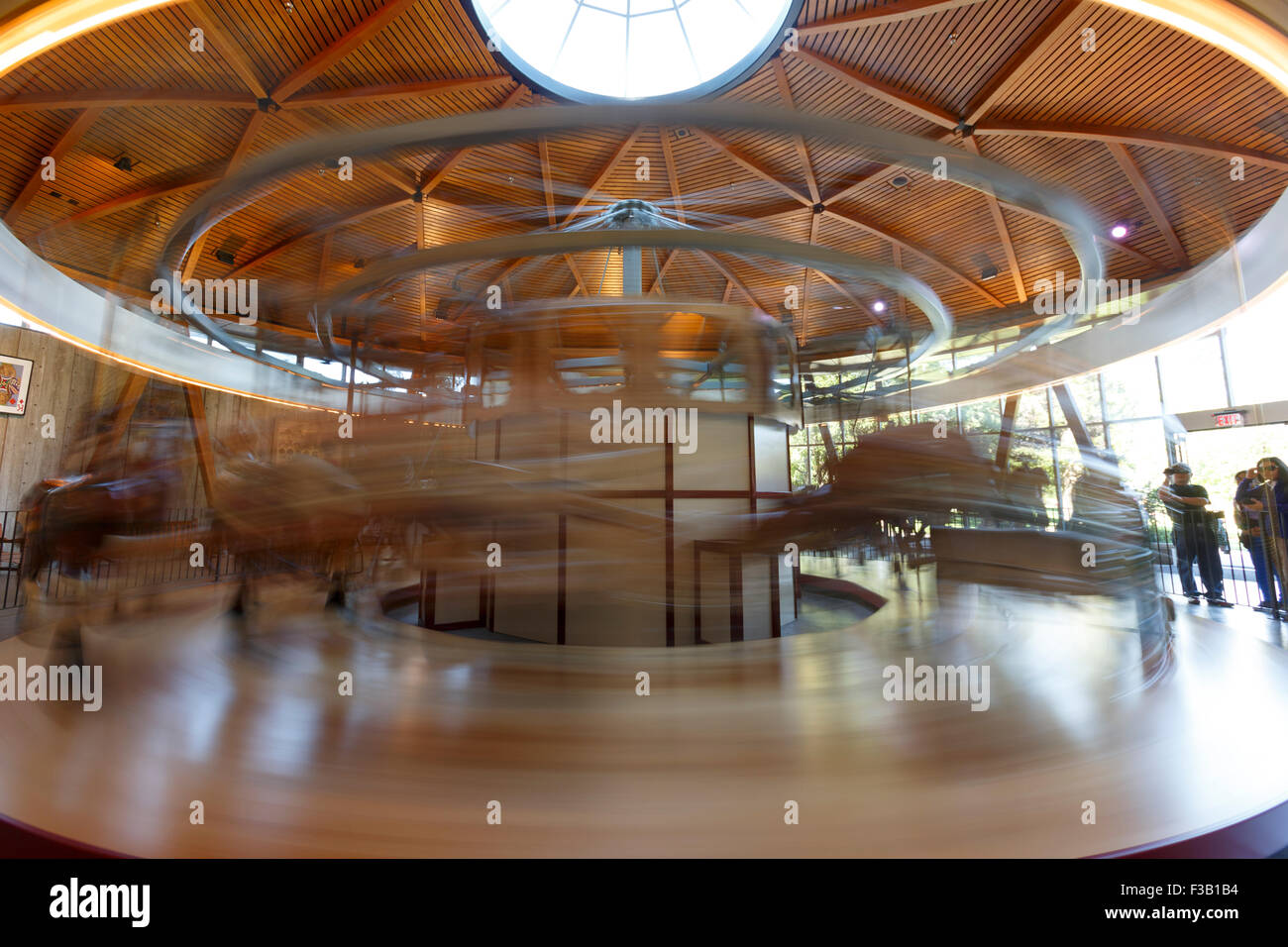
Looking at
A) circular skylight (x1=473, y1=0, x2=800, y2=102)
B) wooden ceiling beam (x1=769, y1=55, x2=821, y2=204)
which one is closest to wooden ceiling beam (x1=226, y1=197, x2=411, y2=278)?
circular skylight (x1=473, y1=0, x2=800, y2=102)

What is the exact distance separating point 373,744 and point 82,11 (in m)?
3.92

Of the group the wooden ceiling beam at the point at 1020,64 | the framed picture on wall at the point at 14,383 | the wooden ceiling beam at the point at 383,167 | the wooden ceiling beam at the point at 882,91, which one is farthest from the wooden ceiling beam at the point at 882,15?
the framed picture on wall at the point at 14,383

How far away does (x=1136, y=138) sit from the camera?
541 cm

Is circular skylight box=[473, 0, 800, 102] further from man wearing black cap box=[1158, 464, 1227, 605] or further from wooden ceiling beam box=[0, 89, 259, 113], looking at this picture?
man wearing black cap box=[1158, 464, 1227, 605]

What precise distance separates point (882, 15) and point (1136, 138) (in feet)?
10.3

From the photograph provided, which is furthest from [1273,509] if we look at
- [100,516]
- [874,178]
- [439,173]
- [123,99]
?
[123,99]

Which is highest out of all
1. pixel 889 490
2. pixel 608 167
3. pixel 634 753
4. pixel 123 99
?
pixel 608 167

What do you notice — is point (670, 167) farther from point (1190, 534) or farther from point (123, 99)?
point (1190, 534)

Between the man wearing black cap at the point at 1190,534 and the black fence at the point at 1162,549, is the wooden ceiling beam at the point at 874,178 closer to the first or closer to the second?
the man wearing black cap at the point at 1190,534

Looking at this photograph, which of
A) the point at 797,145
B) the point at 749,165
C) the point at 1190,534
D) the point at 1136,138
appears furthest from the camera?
the point at 749,165

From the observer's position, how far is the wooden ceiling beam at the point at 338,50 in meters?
6.19

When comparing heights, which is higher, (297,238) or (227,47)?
(227,47)

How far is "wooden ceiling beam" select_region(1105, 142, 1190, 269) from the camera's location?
12.3 ft
